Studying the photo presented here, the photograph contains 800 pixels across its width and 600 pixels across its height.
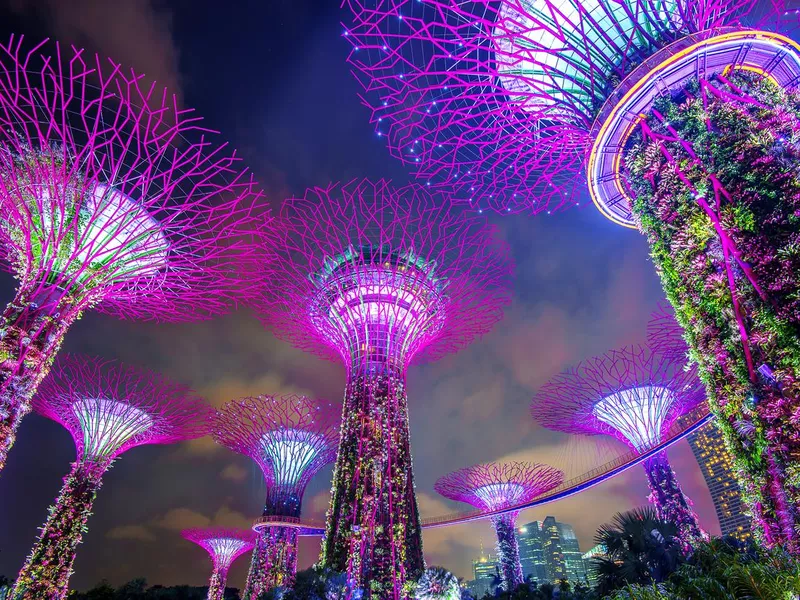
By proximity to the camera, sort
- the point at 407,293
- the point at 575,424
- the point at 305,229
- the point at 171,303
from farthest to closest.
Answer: the point at 575,424 → the point at 407,293 → the point at 305,229 → the point at 171,303

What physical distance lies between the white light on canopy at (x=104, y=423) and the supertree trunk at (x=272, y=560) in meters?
9.54

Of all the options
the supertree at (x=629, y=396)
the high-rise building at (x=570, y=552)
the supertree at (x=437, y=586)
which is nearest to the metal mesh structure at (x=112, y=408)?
the supertree at (x=437, y=586)

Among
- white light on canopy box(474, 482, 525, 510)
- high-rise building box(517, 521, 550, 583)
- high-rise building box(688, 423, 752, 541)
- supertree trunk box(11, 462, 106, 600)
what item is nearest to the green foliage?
supertree trunk box(11, 462, 106, 600)

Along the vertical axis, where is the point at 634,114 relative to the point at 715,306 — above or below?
above

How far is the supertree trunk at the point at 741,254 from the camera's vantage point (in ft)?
20.1

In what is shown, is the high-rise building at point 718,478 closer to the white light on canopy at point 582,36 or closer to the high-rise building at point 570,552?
the high-rise building at point 570,552

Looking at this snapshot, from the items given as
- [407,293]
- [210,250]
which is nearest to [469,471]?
[407,293]

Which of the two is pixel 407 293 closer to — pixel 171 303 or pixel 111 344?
pixel 171 303

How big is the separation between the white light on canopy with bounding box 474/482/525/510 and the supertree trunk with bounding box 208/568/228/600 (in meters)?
23.9

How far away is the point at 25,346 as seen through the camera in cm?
1087

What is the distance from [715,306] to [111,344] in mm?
44395

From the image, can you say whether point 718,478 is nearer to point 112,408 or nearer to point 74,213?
point 112,408

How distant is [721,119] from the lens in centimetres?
766

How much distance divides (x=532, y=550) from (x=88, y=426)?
421 feet
